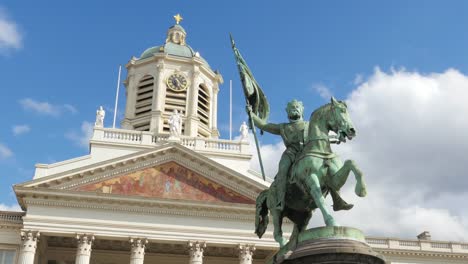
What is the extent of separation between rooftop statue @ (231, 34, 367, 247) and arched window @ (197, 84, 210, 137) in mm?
40926

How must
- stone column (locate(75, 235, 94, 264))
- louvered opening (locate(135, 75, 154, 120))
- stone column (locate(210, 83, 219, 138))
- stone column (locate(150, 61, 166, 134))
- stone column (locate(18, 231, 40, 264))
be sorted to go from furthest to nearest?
stone column (locate(210, 83, 219, 138)) < louvered opening (locate(135, 75, 154, 120)) < stone column (locate(150, 61, 166, 134)) < stone column (locate(75, 235, 94, 264)) < stone column (locate(18, 231, 40, 264))

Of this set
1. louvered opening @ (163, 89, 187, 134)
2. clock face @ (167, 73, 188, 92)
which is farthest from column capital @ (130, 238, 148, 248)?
clock face @ (167, 73, 188, 92)

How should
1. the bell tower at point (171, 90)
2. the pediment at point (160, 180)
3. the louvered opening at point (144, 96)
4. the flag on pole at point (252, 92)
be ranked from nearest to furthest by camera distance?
the flag on pole at point (252, 92)
the pediment at point (160, 180)
the bell tower at point (171, 90)
the louvered opening at point (144, 96)

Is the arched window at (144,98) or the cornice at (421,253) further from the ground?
the arched window at (144,98)

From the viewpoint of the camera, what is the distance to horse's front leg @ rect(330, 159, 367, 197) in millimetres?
8258

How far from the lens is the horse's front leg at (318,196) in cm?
816

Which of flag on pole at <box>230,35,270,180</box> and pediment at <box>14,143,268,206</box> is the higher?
pediment at <box>14,143,268,206</box>

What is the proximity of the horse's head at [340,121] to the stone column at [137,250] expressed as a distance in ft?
90.4

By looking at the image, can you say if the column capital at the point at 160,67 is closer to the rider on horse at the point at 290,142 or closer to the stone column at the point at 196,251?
the stone column at the point at 196,251

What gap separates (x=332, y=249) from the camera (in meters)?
7.49

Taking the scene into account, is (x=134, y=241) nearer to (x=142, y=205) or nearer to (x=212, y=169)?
(x=142, y=205)

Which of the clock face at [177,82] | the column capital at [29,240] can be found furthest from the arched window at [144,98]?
the column capital at [29,240]

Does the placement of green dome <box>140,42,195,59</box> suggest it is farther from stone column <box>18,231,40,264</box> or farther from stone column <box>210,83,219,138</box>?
stone column <box>18,231,40,264</box>

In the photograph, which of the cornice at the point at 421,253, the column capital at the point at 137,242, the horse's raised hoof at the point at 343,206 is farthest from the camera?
the cornice at the point at 421,253
